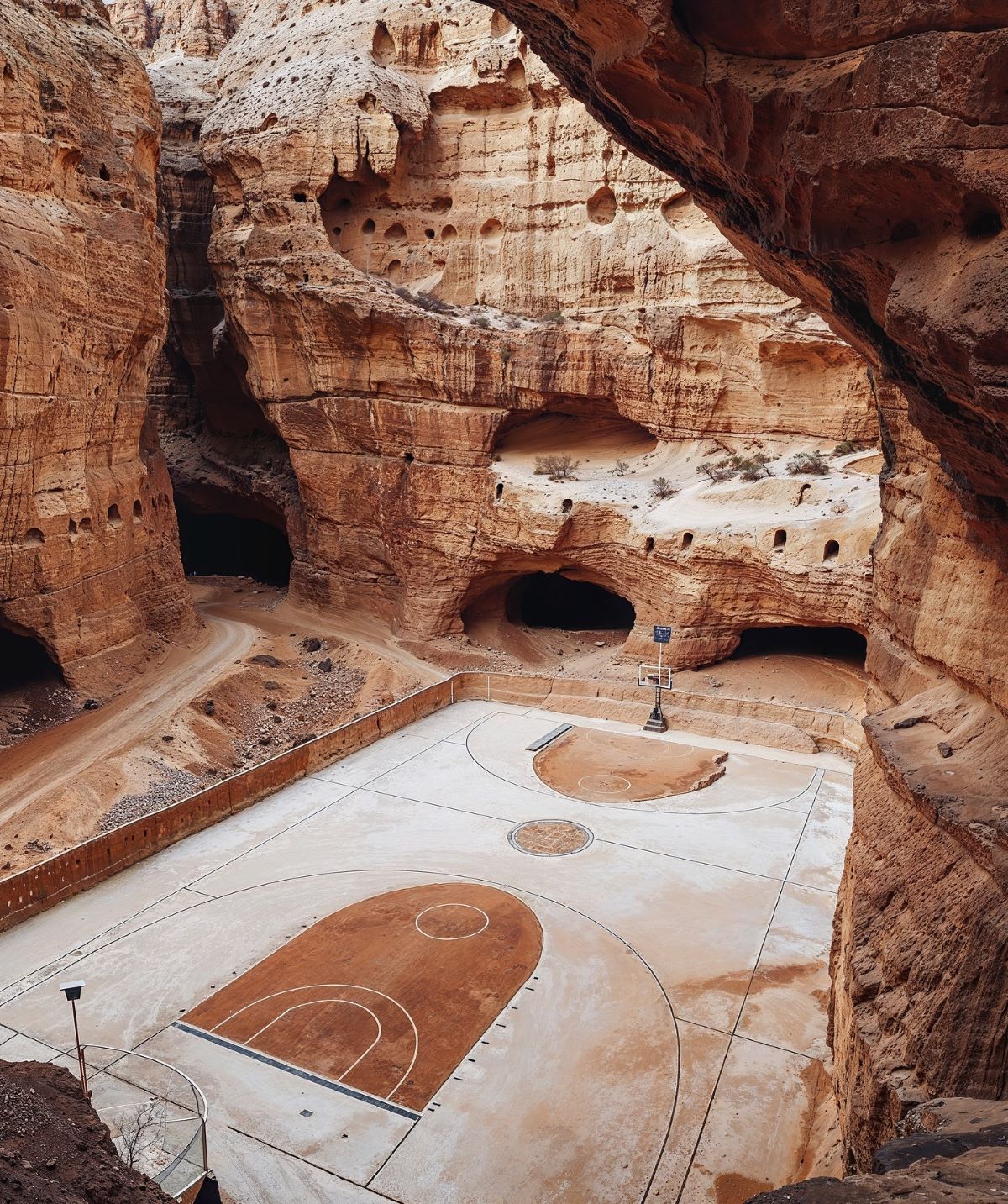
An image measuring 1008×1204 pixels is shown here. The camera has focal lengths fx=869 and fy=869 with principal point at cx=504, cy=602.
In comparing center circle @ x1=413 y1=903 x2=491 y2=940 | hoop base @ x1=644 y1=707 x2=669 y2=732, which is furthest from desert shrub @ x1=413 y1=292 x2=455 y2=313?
center circle @ x1=413 y1=903 x2=491 y2=940

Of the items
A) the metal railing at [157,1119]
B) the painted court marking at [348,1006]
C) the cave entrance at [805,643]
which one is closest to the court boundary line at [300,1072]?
the painted court marking at [348,1006]

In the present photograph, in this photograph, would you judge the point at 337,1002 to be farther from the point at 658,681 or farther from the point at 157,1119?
the point at 658,681

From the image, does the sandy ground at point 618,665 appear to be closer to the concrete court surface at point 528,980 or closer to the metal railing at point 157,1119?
the concrete court surface at point 528,980

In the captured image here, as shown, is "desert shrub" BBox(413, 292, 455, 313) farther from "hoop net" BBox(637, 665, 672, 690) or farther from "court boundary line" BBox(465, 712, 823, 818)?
"court boundary line" BBox(465, 712, 823, 818)

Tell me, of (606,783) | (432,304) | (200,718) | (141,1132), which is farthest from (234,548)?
(141,1132)

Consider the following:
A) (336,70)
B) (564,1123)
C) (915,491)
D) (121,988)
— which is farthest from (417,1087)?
(336,70)

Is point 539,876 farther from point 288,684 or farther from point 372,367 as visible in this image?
point 372,367
